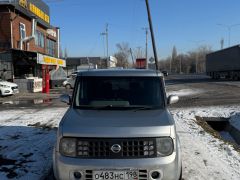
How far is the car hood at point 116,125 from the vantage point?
A: 194 inches

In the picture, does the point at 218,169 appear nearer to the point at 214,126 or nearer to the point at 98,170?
the point at 98,170

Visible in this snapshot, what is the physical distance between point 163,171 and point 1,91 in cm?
2313

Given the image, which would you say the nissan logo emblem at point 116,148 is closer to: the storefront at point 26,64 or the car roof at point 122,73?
the car roof at point 122,73

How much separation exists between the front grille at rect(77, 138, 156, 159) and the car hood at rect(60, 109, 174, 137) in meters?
0.09

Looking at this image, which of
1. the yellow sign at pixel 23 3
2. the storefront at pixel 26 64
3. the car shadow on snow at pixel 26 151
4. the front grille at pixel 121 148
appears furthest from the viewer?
the yellow sign at pixel 23 3

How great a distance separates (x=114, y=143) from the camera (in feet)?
16.2

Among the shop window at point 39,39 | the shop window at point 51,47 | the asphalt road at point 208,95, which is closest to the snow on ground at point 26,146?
the asphalt road at point 208,95

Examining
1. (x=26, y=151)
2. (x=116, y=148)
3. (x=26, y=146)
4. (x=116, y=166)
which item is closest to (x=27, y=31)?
(x=26, y=146)

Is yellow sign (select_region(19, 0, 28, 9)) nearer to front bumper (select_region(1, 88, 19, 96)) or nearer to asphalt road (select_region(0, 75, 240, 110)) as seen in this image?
asphalt road (select_region(0, 75, 240, 110))

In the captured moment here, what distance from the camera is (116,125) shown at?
5.03 m

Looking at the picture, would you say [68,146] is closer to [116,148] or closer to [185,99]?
[116,148]

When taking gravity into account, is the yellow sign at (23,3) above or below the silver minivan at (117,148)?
above

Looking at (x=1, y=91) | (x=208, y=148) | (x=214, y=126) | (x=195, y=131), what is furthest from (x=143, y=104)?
(x=1, y=91)

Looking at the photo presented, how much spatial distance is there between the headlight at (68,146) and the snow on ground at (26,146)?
1815mm
